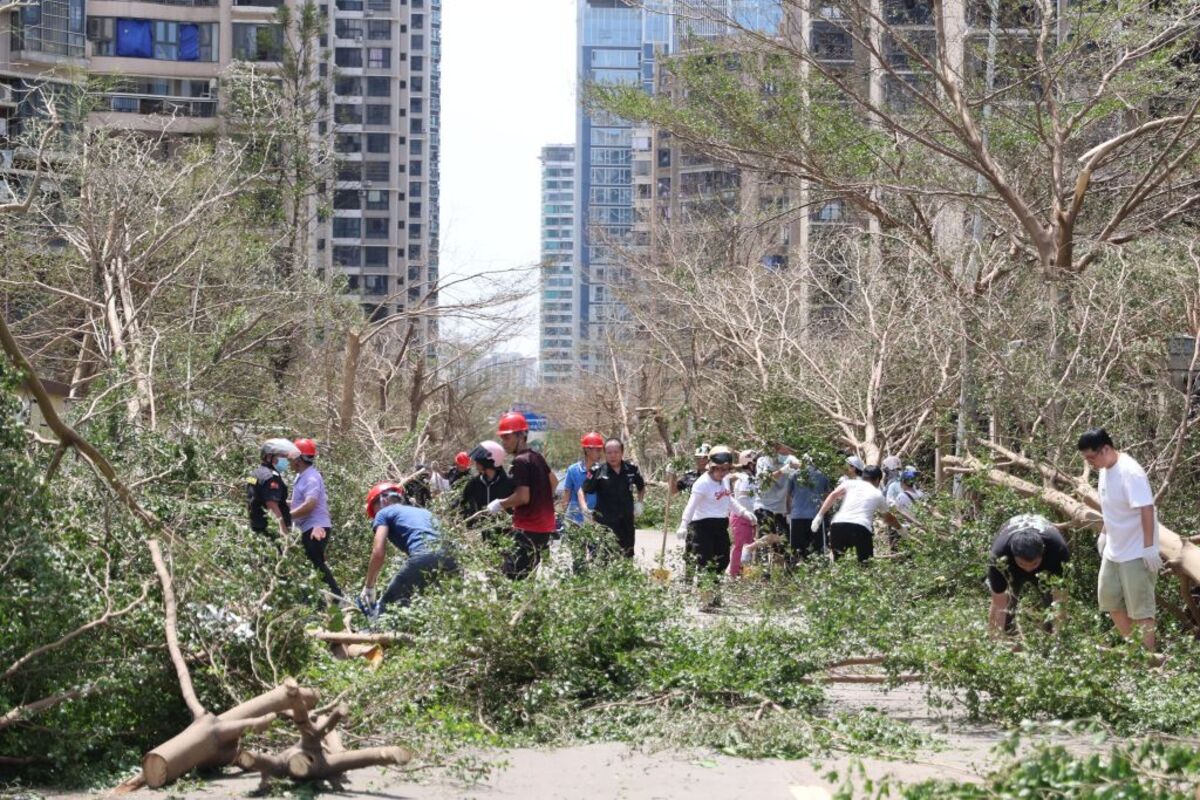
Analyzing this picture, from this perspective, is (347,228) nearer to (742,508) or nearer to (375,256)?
(375,256)

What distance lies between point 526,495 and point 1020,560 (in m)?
3.95

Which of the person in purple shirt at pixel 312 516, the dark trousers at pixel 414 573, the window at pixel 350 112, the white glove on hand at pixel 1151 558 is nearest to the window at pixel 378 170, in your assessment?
the window at pixel 350 112

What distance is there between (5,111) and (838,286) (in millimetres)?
41854

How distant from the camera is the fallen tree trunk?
11609mm

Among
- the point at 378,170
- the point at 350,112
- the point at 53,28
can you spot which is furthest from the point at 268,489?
the point at 378,170

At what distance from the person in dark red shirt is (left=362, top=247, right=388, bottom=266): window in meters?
107

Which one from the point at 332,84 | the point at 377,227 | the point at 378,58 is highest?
the point at 378,58

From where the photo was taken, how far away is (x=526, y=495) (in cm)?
1294

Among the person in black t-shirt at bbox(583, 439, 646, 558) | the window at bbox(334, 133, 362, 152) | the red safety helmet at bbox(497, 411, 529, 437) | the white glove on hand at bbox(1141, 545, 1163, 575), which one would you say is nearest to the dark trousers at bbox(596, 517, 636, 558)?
the person in black t-shirt at bbox(583, 439, 646, 558)

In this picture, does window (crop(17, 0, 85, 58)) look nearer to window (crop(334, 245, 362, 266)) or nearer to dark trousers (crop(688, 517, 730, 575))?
dark trousers (crop(688, 517, 730, 575))

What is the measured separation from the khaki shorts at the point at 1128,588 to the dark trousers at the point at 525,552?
12.7 feet

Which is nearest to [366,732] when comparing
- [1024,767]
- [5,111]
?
[1024,767]

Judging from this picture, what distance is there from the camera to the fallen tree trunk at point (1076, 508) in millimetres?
11609

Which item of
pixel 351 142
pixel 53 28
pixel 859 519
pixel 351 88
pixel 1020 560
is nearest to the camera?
pixel 1020 560
